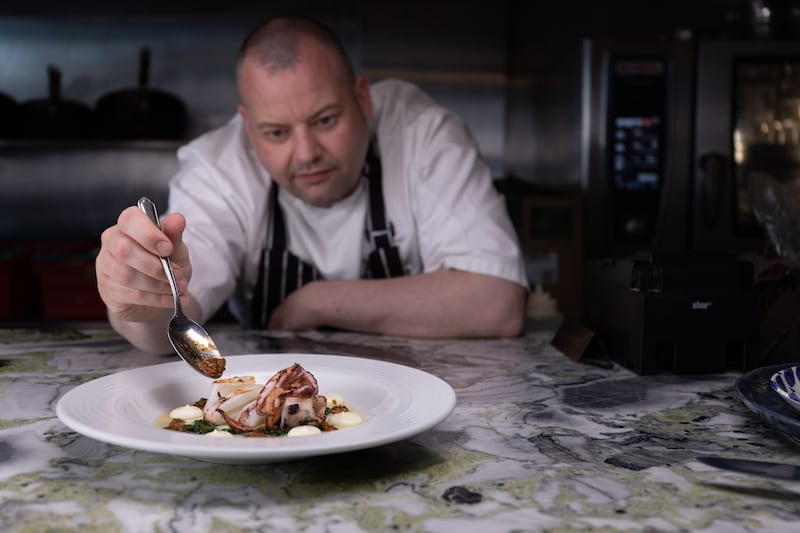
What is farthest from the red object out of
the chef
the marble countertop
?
the marble countertop

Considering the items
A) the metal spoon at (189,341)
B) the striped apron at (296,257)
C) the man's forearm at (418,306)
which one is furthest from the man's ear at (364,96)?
the metal spoon at (189,341)

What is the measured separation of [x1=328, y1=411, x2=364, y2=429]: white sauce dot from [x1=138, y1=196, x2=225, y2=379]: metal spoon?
0.18 m

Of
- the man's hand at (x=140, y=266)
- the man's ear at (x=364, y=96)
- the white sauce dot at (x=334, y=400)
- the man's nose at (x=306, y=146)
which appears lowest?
the white sauce dot at (x=334, y=400)

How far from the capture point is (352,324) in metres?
1.48

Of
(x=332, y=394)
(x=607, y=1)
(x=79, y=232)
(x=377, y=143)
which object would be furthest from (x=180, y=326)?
(x=607, y=1)

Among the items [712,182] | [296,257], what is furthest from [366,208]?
[712,182]

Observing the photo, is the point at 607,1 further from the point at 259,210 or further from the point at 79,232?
the point at 79,232

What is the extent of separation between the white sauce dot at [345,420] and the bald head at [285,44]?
92 cm

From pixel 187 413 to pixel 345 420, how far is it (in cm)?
17

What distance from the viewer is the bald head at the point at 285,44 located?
1.51m

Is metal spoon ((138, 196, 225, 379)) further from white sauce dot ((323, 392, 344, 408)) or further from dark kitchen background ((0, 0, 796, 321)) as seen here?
dark kitchen background ((0, 0, 796, 321))

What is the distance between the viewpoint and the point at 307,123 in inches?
60.1

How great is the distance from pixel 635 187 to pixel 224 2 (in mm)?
1780

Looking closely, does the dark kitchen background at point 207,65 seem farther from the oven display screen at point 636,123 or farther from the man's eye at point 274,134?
the man's eye at point 274,134
